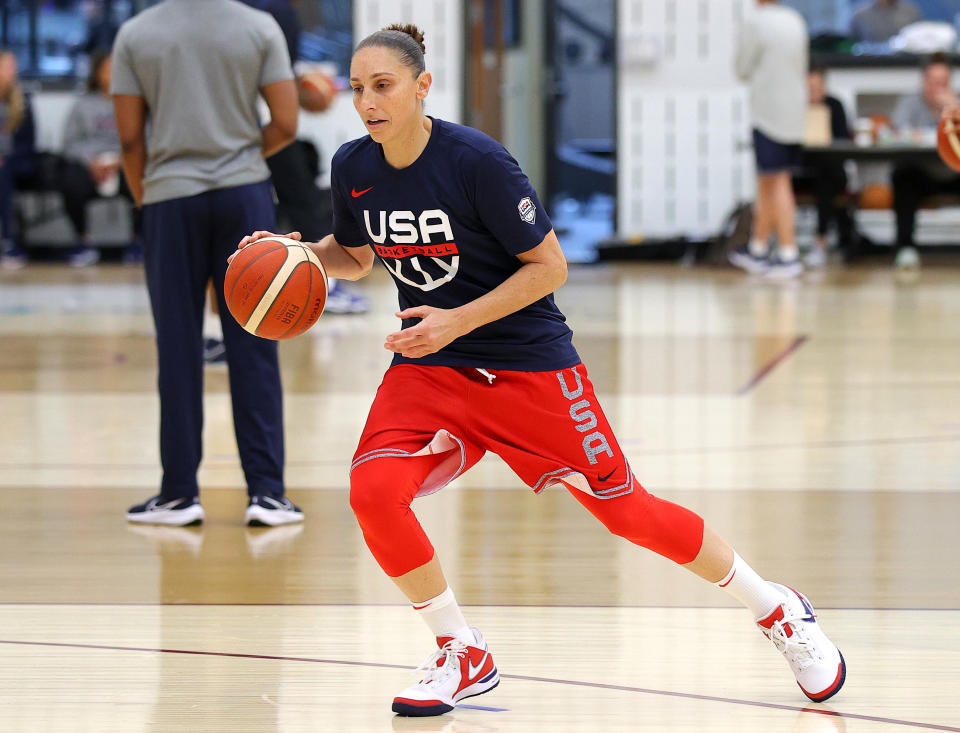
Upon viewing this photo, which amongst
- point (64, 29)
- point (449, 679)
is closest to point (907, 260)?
point (64, 29)

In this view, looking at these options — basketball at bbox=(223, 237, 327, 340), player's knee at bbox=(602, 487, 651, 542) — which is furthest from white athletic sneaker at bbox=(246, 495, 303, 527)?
player's knee at bbox=(602, 487, 651, 542)

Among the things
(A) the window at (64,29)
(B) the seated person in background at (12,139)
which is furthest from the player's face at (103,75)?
(A) the window at (64,29)

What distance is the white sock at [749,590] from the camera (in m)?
2.88

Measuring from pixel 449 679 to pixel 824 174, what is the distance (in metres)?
10.4

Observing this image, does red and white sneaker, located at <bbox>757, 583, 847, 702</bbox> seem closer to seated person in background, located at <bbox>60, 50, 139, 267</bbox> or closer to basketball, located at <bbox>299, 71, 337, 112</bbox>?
basketball, located at <bbox>299, 71, 337, 112</bbox>

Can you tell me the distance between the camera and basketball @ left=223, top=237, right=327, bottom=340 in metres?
3.06

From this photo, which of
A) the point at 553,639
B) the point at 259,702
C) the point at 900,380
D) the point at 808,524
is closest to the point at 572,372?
the point at 553,639

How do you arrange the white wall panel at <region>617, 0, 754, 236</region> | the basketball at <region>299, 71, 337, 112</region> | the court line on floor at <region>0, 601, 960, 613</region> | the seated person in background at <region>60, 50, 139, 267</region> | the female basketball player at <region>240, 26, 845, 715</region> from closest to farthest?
1. the female basketball player at <region>240, 26, 845, 715</region>
2. the court line on floor at <region>0, 601, 960, 613</region>
3. the basketball at <region>299, 71, 337, 112</region>
4. the seated person in background at <region>60, 50, 139, 267</region>
5. the white wall panel at <region>617, 0, 754, 236</region>

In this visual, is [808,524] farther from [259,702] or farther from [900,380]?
[900,380]

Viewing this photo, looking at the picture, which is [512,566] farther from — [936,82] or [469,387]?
[936,82]

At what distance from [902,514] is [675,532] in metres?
1.82

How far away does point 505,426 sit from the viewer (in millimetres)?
2873

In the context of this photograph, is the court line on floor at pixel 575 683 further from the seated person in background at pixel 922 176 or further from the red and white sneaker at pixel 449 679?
the seated person in background at pixel 922 176

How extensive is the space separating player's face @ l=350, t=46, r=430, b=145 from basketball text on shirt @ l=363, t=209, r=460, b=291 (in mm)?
172
